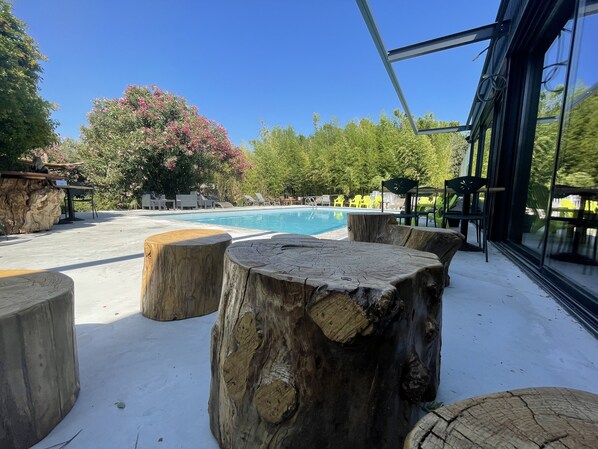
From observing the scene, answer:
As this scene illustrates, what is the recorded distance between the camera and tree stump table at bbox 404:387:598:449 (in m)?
0.32

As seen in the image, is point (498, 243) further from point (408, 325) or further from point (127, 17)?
point (127, 17)

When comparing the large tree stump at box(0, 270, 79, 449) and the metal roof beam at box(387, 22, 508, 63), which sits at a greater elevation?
the metal roof beam at box(387, 22, 508, 63)

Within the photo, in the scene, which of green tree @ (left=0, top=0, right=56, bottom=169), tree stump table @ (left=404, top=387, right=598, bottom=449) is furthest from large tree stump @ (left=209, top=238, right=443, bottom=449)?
green tree @ (left=0, top=0, right=56, bottom=169)

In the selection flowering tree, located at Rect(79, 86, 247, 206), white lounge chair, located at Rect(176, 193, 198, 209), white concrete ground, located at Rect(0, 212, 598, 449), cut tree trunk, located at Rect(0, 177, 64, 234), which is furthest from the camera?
white lounge chair, located at Rect(176, 193, 198, 209)

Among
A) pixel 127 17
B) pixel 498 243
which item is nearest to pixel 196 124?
pixel 127 17

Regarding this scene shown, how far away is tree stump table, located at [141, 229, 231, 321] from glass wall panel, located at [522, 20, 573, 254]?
2.49 meters

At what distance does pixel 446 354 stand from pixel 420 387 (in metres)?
0.65

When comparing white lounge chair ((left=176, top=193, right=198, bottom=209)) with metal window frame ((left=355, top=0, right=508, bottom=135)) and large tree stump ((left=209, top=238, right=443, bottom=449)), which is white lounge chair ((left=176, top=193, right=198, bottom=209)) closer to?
metal window frame ((left=355, top=0, right=508, bottom=135))

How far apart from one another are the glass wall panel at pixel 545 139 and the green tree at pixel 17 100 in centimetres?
590

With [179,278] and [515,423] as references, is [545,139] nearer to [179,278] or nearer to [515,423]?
[515,423]

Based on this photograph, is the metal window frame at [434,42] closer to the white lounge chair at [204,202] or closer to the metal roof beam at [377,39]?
the metal roof beam at [377,39]

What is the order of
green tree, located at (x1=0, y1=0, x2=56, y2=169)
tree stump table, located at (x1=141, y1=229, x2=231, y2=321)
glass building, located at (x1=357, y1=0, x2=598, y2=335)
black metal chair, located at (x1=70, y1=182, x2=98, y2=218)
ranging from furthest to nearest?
black metal chair, located at (x1=70, y1=182, x2=98, y2=218), green tree, located at (x1=0, y1=0, x2=56, y2=169), glass building, located at (x1=357, y1=0, x2=598, y2=335), tree stump table, located at (x1=141, y1=229, x2=231, y2=321)

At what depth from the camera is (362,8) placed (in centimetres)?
253

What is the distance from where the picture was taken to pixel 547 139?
2.43 metres
